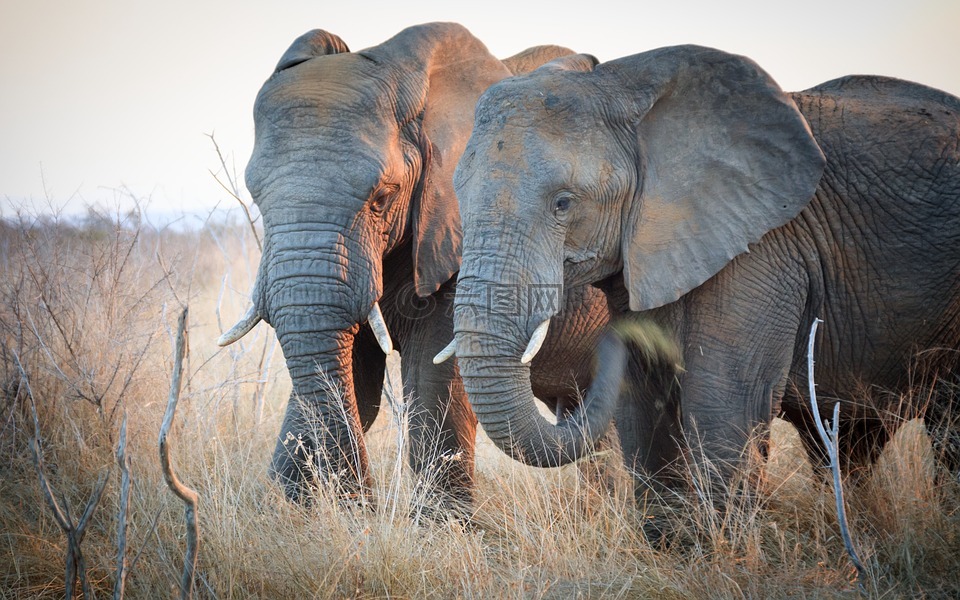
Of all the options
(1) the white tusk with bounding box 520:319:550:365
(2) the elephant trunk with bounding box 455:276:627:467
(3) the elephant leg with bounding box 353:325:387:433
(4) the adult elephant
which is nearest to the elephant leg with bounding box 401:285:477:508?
(4) the adult elephant

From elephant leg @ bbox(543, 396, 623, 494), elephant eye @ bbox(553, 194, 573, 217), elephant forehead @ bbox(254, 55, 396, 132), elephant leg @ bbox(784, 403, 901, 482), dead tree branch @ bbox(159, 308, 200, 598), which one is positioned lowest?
elephant leg @ bbox(543, 396, 623, 494)

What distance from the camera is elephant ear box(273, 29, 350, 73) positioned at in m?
5.12

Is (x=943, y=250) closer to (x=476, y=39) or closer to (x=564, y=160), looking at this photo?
(x=564, y=160)

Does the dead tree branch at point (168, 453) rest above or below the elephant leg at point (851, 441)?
above

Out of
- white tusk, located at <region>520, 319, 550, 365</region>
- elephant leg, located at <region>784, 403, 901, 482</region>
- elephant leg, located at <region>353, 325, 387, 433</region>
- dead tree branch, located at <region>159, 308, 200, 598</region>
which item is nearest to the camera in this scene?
dead tree branch, located at <region>159, 308, 200, 598</region>

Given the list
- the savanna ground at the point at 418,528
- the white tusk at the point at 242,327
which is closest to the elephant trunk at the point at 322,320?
the white tusk at the point at 242,327

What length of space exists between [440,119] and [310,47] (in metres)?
0.85

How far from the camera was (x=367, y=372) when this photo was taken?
18.2 feet

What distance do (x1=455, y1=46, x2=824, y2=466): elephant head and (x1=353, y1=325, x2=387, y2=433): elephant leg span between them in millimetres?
1542

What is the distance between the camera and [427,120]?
16.7ft

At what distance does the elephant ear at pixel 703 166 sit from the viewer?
4.05 m

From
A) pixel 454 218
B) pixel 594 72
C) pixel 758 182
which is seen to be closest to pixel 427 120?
pixel 454 218

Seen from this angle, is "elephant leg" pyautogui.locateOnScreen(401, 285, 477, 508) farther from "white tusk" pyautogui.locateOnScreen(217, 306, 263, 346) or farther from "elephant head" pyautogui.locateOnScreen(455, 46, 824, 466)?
"elephant head" pyautogui.locateOnScreen(455, 46, 824, 466)

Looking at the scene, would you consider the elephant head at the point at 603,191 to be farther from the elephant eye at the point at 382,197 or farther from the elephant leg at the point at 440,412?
the elephant leg at the point at 440,412
